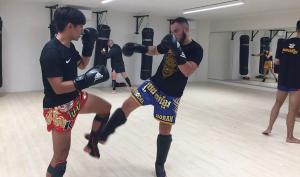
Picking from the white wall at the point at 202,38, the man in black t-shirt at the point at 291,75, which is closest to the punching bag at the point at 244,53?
the white wall at the point at 202,38

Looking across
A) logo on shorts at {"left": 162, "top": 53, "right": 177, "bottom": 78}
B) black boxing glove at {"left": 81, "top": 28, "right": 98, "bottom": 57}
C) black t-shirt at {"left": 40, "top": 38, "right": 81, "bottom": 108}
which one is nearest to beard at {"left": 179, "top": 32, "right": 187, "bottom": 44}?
logo on shorts at {"left": 162, "top": 53, "right": 177, "bottom": 78}

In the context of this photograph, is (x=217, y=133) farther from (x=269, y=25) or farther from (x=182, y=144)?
(x=269, y=25)

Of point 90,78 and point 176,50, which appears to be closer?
point 90,78

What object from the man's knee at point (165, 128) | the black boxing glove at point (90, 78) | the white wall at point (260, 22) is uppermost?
the white wall at point (260, 22)

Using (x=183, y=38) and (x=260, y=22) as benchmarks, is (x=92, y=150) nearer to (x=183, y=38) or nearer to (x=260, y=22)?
(x=183, y=38)

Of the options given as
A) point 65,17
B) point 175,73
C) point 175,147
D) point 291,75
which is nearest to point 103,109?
point 175,73

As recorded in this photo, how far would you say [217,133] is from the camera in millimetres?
3807

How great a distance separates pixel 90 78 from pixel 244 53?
8.55m

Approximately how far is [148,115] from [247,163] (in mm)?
2123

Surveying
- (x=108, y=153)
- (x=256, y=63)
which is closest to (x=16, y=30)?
(x=108, y=153)

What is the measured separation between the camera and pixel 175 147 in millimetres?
3193

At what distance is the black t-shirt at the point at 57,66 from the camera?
5.32ft

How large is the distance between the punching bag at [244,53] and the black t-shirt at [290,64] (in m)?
6.21

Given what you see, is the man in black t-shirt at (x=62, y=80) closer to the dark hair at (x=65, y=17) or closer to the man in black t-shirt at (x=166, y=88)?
the dark hair at (x=65, y=17)
